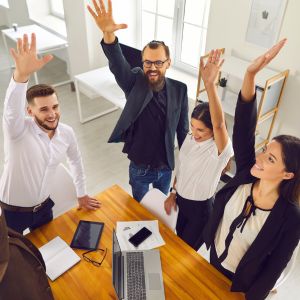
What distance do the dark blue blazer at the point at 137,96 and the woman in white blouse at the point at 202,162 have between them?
24cm

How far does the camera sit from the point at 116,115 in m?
4.81

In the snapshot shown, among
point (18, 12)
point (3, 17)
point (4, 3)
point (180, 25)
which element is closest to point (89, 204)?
point (180, 25)

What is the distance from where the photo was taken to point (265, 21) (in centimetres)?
301

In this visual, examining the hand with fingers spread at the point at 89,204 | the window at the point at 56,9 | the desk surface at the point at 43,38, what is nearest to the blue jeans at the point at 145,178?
the hand with fingers spread at the point at 89,204

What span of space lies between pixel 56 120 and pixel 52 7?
503cm

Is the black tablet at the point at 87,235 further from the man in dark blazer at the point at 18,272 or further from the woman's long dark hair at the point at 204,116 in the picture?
the woman's long dark hair at the point at 204,116

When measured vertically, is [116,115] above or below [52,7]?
below

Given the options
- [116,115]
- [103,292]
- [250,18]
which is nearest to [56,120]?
[103,292]

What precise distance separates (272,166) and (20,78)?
126cm

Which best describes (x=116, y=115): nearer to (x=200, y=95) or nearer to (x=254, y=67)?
(x=200, y=95)

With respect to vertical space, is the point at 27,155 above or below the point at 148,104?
below

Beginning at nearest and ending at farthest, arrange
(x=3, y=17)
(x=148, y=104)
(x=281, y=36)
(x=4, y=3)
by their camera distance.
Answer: (x=148, y=104) → (x=281, y=36) → (x=4, y=3) → (x=3, y=17)

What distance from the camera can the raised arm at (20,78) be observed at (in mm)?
1609

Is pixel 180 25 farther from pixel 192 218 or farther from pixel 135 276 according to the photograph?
pixel 135 276
